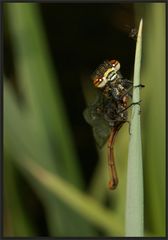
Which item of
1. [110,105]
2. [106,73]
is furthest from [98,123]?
[106,73]

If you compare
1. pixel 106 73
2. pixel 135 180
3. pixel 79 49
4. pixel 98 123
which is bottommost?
pixel 135 180

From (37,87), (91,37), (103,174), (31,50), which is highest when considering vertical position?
(91,37)

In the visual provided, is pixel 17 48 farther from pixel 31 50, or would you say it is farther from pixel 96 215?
pixel 96 215

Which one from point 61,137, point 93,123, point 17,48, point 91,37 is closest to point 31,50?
point 17,48

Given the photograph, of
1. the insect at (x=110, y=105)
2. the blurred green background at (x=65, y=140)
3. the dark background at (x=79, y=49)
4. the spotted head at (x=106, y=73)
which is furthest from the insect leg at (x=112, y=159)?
the dark background at (x=79, y=49)

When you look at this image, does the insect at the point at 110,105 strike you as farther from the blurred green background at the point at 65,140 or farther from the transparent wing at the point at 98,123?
the blurred green background at the point at 65,140

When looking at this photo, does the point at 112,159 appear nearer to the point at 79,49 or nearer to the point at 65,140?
the point at 65,140
